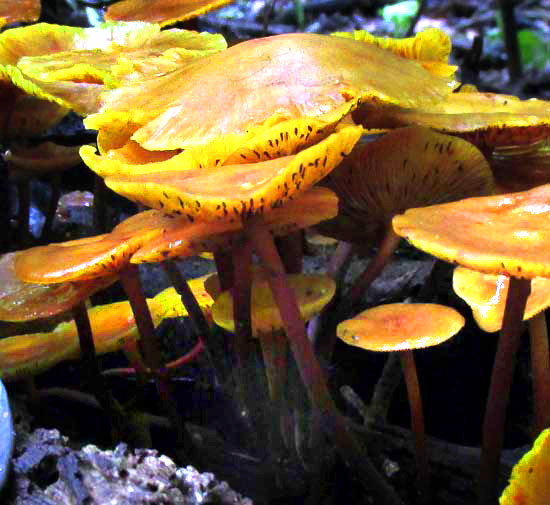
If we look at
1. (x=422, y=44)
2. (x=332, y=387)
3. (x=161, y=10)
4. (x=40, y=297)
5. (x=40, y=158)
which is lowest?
(x=332, y=387)

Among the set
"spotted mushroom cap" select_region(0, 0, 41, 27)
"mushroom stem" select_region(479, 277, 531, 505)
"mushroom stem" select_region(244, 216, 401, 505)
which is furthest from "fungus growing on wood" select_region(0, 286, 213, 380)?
"spotted mushroom cap" select_region(0, 0, 41, 27)

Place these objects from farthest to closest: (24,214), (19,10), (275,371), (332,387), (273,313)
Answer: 1. (24,214)
2. (19,10)
3. (332,387)
4. (275,371)
5. (273,313)

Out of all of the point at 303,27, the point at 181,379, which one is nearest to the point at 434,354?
the point at 181,379

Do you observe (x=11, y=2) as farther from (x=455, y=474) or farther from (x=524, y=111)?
(x=455, y=474)

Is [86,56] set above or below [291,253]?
above

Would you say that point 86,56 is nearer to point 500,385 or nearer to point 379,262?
point 379,262

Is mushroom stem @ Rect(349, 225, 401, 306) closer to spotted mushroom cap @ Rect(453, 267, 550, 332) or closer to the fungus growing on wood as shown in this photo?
spotted mushroom cap @ Rect(453, 267, 550, 332)

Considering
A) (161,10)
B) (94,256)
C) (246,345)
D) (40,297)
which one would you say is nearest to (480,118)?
(246,345)

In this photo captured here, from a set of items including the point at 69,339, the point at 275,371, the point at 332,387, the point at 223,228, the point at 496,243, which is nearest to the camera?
the point at 496,243
